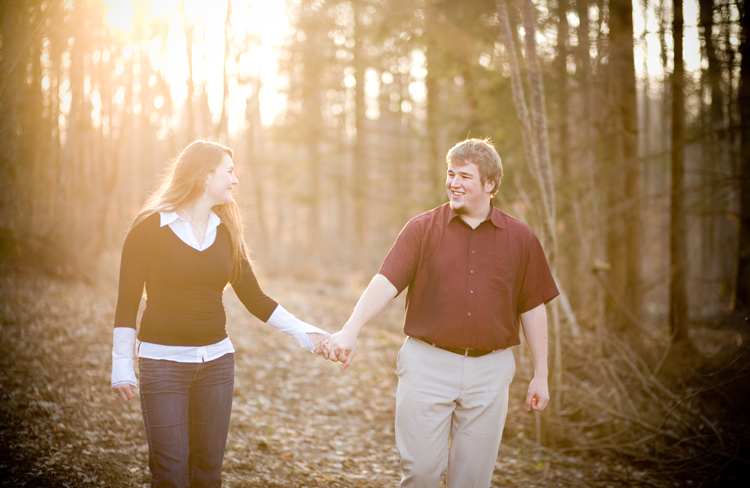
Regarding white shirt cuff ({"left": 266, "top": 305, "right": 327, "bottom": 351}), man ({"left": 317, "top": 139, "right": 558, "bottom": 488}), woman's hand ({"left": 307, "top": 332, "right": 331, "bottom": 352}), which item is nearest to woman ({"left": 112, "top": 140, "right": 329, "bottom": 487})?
white shirt cuff ({"left": 266, "top": 305, "right": 327, "bottom": 351})

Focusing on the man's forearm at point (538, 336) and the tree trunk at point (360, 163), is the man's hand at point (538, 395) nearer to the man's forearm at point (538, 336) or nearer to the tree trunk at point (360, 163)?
the man's forearm at point (538, 336)

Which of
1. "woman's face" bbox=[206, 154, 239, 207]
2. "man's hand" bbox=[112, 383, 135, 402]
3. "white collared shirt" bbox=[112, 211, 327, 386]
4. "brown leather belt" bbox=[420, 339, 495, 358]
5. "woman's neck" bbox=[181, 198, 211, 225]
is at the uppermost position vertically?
"woman's face" bbox=[206, 154, 239, 207]

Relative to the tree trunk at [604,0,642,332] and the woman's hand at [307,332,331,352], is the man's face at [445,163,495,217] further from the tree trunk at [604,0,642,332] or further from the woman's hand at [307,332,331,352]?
the tree trunk at [604,0,642,332]

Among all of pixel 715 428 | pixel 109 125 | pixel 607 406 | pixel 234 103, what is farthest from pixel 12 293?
pixel 234 103

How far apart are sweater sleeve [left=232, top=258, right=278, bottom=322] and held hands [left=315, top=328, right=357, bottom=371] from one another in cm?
40

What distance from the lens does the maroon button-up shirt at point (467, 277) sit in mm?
3230

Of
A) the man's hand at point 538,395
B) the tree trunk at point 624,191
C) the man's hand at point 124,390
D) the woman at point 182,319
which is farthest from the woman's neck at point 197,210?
the tree trunk at point 624,191

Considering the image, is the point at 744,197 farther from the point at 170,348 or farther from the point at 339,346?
the point at 170,348

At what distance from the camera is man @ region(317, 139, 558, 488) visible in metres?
3.23

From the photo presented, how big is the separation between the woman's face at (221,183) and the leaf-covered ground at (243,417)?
8.39ft

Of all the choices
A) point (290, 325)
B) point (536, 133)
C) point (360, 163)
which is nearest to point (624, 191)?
point (536, 133)

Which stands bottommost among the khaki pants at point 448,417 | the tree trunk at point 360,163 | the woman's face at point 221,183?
the khaki pants at point 448,417

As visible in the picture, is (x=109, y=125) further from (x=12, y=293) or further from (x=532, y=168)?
(x=532, y=168)

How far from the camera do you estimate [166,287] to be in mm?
3070
